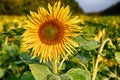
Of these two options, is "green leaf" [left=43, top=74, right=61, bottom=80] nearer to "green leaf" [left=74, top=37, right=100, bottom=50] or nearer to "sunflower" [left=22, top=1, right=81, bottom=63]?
"sunflower" [left=22, top=1, right=81, bottom=63]

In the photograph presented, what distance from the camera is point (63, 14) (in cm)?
220

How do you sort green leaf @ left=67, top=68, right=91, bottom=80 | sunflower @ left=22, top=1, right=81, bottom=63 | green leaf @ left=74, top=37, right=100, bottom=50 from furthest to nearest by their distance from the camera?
green leaf @ left=74, top=37, right=100, bottom=50, green leaf @ left=67, top=68, right=91, bottom=80, sunflower @ left=22, top=1, right=81, bottom=63

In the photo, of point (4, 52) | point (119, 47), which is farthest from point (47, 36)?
point (4, 52)

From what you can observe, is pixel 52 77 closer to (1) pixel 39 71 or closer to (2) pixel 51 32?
(1) pixel 39 71

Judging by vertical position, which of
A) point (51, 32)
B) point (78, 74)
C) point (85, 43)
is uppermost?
point (51, 32)

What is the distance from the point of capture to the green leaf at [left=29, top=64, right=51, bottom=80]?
89.6 inches

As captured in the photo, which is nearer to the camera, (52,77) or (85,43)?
(52,77)

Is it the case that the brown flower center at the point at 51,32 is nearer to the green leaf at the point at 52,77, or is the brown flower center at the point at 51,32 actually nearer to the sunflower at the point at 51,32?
the sunflower at the point at 51,32

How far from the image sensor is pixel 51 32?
2.29 m

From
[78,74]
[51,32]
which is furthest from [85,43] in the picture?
[51,32]

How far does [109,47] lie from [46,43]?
30.1 inches

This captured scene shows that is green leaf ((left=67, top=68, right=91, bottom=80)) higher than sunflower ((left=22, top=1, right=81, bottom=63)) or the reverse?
the reverse

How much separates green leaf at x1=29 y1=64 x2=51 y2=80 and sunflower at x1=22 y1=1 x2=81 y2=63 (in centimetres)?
6

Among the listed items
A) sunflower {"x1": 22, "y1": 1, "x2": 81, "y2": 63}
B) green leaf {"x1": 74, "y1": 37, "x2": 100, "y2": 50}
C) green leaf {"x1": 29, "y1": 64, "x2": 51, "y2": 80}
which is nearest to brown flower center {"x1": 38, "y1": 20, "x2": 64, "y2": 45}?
sunflower {"x1": 22, "y1": 1, "x2": 81, "y2": 63}
